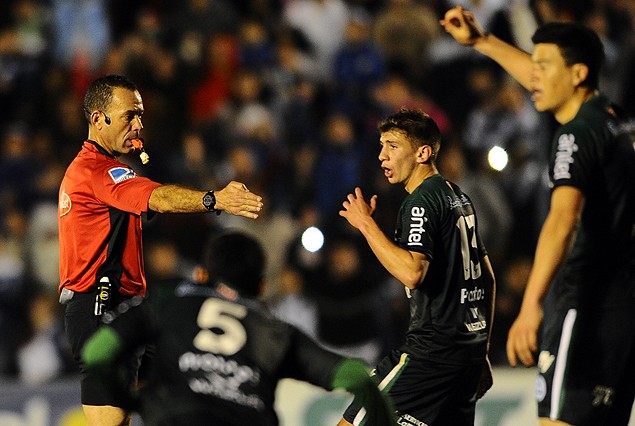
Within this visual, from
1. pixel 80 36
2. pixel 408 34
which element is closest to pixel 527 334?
pixel 408 34

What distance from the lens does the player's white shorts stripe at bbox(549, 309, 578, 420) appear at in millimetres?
4996

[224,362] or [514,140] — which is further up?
[514,140]

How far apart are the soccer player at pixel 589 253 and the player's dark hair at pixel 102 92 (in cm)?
236

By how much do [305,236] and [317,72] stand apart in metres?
7.16

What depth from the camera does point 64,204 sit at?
5.98 m

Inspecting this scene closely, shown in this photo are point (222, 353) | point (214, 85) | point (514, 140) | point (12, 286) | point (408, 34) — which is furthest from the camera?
point (408, 34)

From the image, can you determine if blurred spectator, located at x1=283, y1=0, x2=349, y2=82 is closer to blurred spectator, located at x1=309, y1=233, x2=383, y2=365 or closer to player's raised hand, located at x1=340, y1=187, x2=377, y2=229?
blurred spectator, located at x1=309, y1=233, x2=383, y2=365

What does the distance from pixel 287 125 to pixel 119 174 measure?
6531mm

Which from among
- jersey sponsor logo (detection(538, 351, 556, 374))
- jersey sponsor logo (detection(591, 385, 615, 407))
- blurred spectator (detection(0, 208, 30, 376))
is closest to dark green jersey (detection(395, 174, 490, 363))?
jersey sponsor logo (detection(538, 351, 556, 374))

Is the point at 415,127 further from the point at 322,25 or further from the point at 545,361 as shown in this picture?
the point at 322,25

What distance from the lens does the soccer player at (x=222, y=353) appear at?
14.0ft

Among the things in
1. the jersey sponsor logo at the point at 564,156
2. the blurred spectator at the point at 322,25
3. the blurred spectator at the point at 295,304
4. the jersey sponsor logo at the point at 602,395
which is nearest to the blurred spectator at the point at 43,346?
the blurred spectator at the point at 295,304

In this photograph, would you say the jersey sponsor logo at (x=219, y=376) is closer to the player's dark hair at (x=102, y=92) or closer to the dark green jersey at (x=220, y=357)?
the dark green jersey at (x=220, y=357)

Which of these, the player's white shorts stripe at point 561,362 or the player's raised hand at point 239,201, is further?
the player's raised hand at point 239,201
